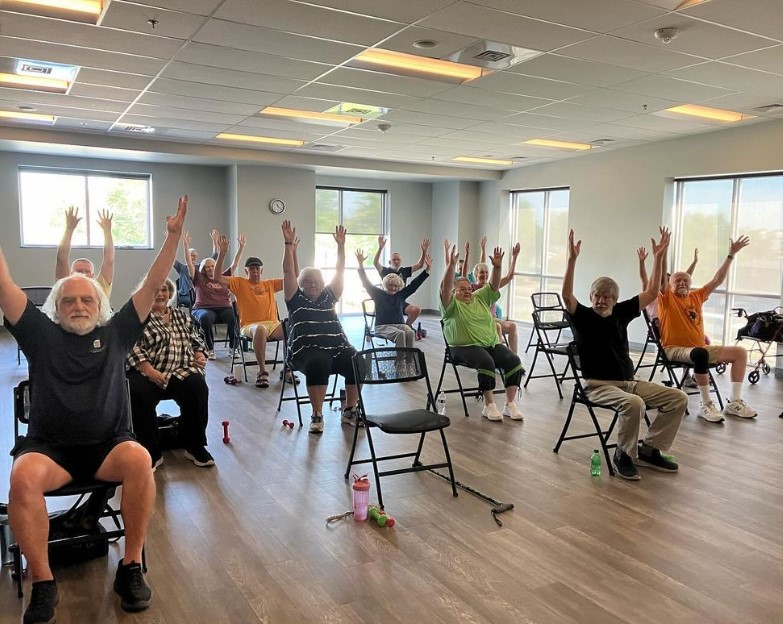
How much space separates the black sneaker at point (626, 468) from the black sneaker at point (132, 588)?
110 inches

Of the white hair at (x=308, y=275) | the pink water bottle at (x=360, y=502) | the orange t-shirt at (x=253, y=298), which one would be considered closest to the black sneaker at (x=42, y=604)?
the pink water bottle at (x=360, y=502)

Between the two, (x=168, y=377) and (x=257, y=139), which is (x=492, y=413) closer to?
(x=168, y=377)

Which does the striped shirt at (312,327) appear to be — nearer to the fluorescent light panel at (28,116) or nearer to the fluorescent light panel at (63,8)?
the fluorescent light panel at (63,8)

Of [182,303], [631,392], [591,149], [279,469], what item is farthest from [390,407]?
[591,149]

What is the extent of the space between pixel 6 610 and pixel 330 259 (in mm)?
10614

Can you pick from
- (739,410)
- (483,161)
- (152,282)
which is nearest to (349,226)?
(483,161)

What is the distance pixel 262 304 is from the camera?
6871 mm

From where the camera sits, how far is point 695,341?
5664 millimetres

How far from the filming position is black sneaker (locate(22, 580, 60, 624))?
2316mm

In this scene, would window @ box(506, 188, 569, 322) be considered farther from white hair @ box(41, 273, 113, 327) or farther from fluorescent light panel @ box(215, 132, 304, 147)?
white hair @ box(41, 273, 113, 327)

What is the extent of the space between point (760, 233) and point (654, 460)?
5397 millimetres

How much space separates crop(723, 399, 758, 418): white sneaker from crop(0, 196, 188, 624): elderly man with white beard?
16.1ft

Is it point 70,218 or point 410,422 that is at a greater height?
point 70,218

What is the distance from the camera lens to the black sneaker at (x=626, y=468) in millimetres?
3945
